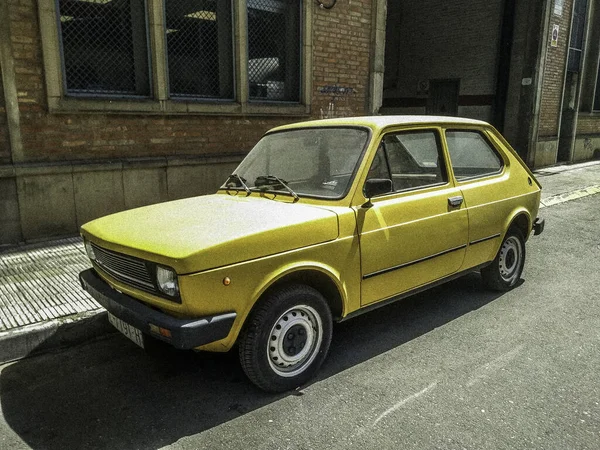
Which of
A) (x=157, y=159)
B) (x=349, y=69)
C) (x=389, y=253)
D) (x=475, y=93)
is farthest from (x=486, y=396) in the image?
(x=475, y=93)

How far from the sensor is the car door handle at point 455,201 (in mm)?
4016

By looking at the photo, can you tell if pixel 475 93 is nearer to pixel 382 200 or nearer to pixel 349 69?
pixel 349 69

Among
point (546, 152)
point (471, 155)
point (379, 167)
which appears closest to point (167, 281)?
point (379, 167)

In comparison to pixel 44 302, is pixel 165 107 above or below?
above

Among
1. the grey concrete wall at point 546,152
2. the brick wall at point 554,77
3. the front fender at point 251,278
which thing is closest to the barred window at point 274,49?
the front fender at point 251,278

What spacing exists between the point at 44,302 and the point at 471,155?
4.15m

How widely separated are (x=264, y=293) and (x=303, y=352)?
0.54 meters

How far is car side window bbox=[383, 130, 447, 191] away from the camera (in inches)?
148

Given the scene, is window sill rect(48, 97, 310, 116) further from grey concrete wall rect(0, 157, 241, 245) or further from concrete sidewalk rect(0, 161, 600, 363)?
concrete sidewalk rect(0, 161, 600, 363)

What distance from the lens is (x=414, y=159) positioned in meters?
3.99

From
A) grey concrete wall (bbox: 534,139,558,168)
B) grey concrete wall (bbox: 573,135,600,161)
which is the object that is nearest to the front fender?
grey concrete wall (bbox: 534,139,558,168)

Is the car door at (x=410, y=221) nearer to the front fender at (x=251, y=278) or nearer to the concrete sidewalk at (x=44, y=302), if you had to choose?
the front fender at (x=251, y=278)

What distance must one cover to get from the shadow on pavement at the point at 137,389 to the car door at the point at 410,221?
504mm

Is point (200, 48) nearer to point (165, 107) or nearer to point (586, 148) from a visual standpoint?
point (165, 107)
